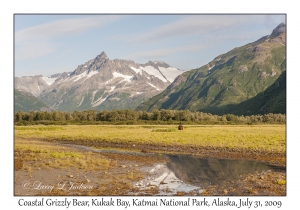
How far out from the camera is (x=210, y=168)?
35.7 meters

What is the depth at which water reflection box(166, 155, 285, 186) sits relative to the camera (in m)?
30.1

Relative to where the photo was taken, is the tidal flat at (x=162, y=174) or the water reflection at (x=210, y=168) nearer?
the tidal flat at (x=162, y=174)

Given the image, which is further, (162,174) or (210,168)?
(210,168)

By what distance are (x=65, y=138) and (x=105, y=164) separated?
4505 centimetres

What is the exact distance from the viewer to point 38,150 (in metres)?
47.9

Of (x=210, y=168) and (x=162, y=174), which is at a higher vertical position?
(x=162, y=174)

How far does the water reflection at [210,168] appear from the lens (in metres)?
30.1

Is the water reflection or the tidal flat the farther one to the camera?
the water reflection
